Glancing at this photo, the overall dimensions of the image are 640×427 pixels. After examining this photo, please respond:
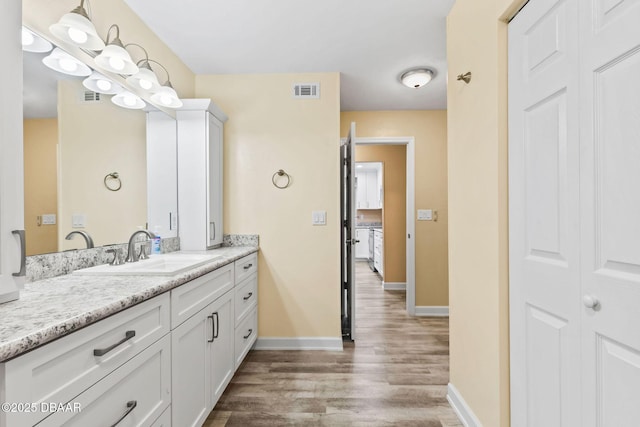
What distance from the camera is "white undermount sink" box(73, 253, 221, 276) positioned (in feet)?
4.40

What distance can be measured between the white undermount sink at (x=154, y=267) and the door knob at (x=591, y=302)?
152cm

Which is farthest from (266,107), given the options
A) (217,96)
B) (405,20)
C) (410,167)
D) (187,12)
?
(410,167)

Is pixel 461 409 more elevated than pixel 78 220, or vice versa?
pixel 78 220

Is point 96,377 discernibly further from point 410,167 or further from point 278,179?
point 410,167

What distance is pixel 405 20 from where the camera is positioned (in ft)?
6.66

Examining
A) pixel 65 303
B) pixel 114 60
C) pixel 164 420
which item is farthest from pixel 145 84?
pixel 164 420

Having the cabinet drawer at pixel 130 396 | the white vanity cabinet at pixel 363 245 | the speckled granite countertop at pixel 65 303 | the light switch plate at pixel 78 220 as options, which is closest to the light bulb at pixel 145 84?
the light switch plate at pixel 78 220

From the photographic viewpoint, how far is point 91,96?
1.63m

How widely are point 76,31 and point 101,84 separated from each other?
0.34 metres

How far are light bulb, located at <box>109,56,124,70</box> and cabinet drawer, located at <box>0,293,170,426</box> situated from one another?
134 cm

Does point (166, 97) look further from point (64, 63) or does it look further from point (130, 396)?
point (130, 396)

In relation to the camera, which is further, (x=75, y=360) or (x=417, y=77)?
(x=417, y=77)

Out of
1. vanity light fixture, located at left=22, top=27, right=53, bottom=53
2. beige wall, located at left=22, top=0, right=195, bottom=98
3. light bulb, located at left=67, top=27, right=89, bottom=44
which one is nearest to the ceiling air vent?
beige wall, located at left=22, top=0, right=195, bottom=98

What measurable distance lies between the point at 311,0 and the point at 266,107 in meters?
1.07
